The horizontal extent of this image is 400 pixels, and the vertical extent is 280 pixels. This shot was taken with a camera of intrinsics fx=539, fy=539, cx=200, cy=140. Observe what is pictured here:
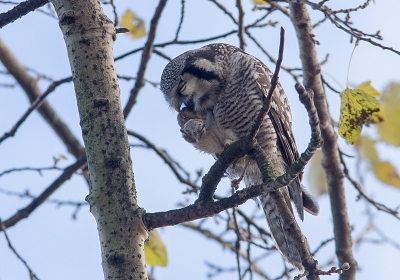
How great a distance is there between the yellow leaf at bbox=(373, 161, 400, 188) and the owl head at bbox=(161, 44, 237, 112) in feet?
4.57

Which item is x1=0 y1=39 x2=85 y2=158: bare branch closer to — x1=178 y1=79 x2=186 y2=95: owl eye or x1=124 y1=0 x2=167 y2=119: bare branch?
x1=124 y1=0 x2=167 y2=119: bare branch

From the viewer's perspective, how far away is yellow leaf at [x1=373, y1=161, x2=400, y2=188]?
13.7 ft

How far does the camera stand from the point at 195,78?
403 centimetres

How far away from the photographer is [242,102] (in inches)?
151

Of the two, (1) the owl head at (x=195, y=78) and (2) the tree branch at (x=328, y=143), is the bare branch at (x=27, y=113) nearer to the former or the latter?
(1) the owl head at (x=195, y=78)

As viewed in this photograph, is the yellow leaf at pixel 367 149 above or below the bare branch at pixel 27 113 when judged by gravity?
below

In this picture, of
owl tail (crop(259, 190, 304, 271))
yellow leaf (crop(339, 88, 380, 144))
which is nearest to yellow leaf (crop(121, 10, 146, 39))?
owl tail (crop(259, 190, 304, 271))

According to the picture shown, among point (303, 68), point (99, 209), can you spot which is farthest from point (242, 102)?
point (99, 209)

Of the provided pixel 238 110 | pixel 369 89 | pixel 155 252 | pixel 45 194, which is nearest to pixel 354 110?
pixel 369 89

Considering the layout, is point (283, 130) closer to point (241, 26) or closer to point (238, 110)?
point (238, 110)

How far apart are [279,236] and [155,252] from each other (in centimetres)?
89

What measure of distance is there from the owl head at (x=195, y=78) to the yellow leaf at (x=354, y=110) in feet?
4.39

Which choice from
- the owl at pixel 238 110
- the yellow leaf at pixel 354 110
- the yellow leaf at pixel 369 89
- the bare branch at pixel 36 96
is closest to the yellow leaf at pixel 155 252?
the owl at pixel 238 110

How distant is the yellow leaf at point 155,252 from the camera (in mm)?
3676
